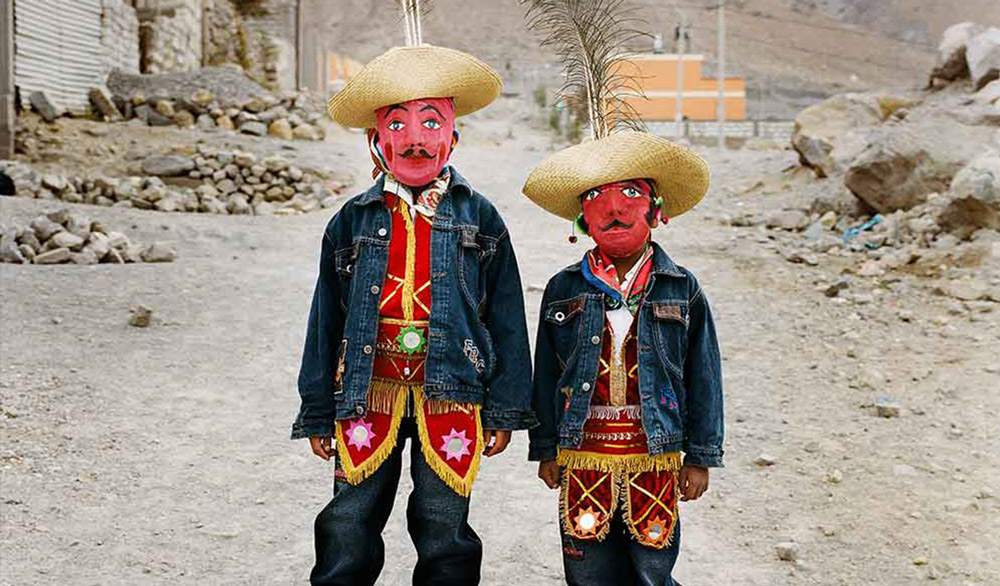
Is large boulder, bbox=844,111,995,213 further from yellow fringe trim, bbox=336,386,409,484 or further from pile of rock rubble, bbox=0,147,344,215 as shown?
yellow fringe trim, bbox=336,386,409,484

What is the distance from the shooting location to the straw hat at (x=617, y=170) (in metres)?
2.62

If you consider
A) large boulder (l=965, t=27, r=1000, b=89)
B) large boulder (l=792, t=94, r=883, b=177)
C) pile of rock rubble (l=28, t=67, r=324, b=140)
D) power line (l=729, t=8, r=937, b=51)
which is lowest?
large boulder (l=792, t=94, r=883, b=177)

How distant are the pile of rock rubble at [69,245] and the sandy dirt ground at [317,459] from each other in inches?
8.0

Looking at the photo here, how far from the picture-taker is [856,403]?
5441 millimetres

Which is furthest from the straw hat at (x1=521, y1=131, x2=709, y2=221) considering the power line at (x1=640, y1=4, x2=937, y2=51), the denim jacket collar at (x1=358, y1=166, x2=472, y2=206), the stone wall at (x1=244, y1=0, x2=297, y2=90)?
the power line at (x1=640, y1=4, x2=937, y2=51)

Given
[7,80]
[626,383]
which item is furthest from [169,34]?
[626,383]

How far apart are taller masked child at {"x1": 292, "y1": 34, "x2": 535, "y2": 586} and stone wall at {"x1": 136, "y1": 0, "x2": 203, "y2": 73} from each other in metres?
15.8

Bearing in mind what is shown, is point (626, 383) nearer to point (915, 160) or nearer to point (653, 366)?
point (653, 366)

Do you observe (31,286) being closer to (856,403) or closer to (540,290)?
(540,290)

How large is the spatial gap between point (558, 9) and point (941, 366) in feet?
12.8

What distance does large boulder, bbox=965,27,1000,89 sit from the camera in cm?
962

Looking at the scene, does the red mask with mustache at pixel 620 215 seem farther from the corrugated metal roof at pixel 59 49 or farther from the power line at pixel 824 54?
the power line at pixel 824 54

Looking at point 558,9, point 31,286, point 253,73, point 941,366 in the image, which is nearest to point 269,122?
point 253,73

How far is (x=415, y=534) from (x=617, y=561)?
1.81ft
